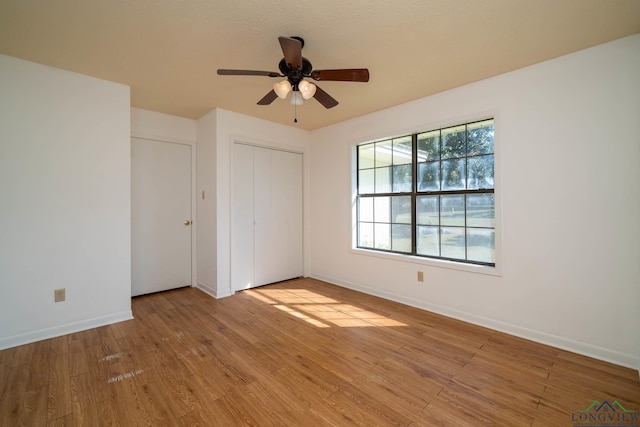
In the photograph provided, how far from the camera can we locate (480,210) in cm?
301

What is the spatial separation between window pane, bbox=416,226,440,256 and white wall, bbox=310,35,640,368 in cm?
27

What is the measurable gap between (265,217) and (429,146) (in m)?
2.55

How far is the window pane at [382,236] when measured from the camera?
3867mm

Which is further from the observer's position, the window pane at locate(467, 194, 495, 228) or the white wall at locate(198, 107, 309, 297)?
the white wall at locate(198, 107, 309, 297)

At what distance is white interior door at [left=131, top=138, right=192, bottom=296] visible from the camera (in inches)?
148

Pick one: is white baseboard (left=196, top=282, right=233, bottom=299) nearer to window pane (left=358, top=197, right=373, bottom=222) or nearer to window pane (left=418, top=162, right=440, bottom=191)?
window pane (left=358, top=197, right=373, bottom=222)

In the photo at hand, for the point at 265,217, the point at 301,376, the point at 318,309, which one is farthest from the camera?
the point at 265,217

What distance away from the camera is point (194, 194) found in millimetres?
4230

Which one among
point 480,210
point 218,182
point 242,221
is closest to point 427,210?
point 480,210

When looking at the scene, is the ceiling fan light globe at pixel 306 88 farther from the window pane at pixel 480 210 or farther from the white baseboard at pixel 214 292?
the white baseboard at pixel 214 292

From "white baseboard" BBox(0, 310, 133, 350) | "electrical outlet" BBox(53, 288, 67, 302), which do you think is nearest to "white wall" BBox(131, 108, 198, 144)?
"electrical outlet" BBox(53, 288, 67, 302)

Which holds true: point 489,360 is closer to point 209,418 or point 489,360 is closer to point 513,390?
point 513,390

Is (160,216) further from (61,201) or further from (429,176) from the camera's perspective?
(429,176)

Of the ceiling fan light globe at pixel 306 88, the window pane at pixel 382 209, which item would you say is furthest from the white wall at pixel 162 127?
the window pane at pixel 382 209
